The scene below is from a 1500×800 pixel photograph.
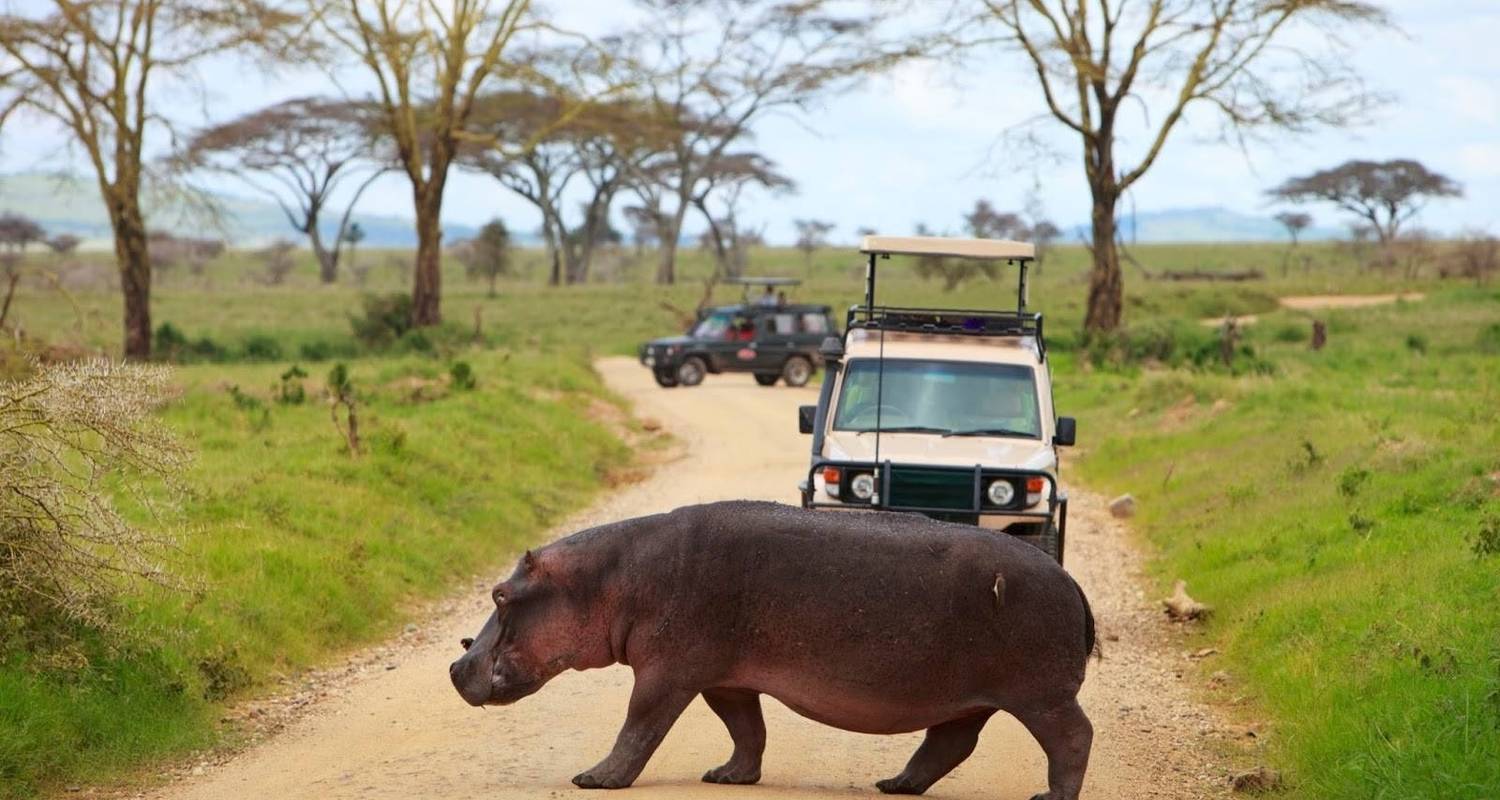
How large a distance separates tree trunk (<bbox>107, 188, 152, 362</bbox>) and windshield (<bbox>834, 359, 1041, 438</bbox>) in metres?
24.7

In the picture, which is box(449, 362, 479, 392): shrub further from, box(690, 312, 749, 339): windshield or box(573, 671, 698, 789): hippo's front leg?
box(573, 671, 698, 789): hippo's front leg

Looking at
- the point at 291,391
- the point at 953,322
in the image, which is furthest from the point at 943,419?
the point at 291,391

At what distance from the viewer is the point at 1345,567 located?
11867mm

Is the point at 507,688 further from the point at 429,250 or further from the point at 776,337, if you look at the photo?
the point at 429,250

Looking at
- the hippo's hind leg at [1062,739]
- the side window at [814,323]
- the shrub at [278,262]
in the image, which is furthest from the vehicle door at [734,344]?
the shrub at [278,262]

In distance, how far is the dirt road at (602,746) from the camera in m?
7.77

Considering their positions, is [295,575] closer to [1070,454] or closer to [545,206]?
[1070,454]

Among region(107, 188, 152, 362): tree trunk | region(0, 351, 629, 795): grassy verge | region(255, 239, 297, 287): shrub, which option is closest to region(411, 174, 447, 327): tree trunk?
region(107, 188, 152, 362): tree trunk

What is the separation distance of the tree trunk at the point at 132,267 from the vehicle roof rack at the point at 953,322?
23768mm

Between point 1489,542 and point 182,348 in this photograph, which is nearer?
point 1489,542

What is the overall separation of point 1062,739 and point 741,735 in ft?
4.65

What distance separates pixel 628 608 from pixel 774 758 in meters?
1.50

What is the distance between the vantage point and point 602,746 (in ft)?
28.1

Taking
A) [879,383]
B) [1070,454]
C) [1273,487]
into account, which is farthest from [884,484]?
[1070,454]
